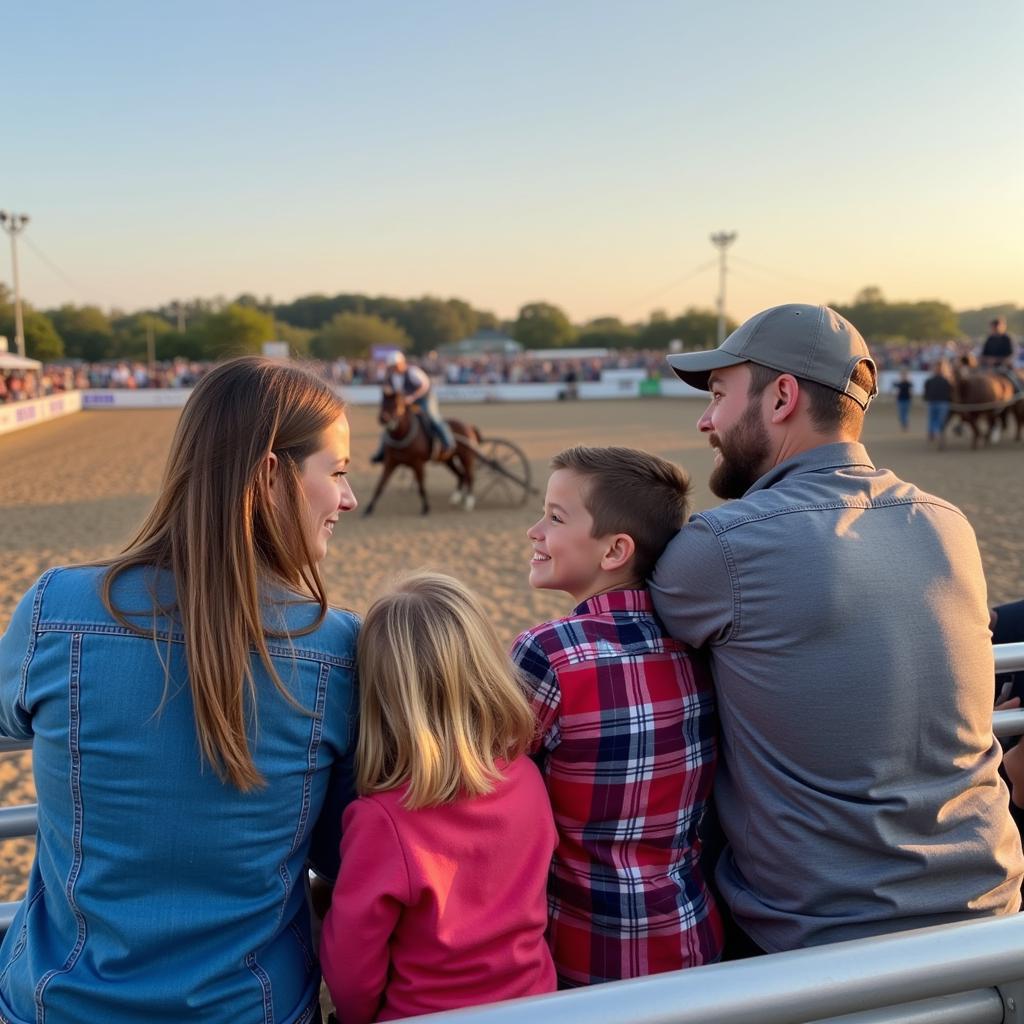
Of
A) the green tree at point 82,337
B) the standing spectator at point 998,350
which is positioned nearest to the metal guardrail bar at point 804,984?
the standing spectator at point 998,350

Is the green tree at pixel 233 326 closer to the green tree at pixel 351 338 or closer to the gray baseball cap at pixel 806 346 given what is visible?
the green tree at pixel 351 338

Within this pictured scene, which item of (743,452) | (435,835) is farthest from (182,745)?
(743,452)

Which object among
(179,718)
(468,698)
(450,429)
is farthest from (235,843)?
(450,429)

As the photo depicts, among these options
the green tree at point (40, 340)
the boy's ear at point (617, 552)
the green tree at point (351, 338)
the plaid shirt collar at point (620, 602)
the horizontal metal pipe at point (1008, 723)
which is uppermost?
the green tree at point (351, 338)

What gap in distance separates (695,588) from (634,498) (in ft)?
0.81

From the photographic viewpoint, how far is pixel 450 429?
12.2 meters

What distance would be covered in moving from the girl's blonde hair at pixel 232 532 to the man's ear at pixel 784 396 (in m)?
0.86

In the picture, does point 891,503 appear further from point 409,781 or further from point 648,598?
point 409,781

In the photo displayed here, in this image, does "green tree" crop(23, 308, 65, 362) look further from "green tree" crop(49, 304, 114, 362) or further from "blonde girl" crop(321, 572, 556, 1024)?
"blonde girl" crop(321, 572, 556, 1024)

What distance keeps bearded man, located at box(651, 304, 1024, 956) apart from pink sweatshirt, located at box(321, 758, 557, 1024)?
408 mm

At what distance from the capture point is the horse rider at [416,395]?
444 inches

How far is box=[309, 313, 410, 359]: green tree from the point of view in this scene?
86625 millimetres

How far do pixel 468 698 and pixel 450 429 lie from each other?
36.0 feet

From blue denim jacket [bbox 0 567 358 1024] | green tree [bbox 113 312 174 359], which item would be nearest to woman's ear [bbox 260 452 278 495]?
blue denim jacket [bbox 0 567 358 1024]
